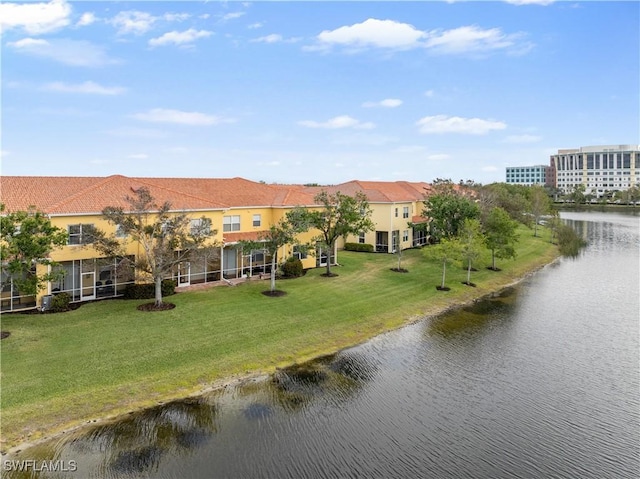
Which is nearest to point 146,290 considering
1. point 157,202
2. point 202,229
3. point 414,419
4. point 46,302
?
point 202,229

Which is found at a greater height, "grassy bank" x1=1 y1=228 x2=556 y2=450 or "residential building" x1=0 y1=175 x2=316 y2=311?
"residential building" x1=0 y1=175 x2=316 y2=311

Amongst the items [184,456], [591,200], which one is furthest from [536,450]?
[591,200]

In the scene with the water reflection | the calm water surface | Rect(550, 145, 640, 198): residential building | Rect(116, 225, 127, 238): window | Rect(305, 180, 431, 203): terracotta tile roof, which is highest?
Rect(550, 145, 640, 198): residential building

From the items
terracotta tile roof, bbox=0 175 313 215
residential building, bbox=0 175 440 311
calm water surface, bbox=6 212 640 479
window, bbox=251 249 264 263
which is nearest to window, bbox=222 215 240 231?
residential building, bbox=0 175 440 311

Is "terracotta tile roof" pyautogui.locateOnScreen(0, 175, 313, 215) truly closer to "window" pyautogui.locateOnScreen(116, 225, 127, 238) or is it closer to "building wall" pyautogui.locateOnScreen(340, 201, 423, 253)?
"window" pyautogui.locateOnScreen(116, 225, 127, 238)

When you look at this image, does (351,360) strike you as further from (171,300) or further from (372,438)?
(171,300)

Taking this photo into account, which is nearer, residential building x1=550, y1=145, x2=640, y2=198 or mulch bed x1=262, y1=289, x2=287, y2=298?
mulch bed x1=262, y1=289, x2=287, y2=298

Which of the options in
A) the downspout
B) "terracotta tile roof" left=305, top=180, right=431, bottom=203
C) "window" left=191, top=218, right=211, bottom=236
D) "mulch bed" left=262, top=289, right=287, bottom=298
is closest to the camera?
"window" left=191, top=218, right=211, bottom=236
